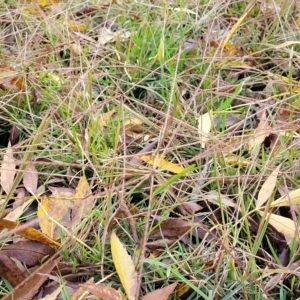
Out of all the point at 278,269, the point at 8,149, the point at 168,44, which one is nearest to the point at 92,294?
the point at 278,269

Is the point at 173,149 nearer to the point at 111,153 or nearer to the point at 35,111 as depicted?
the point at 111,153

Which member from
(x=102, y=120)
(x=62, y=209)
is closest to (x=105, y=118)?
(x=102, y=120)

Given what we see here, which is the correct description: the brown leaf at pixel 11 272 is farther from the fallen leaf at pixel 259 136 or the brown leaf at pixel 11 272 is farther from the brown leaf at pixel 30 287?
the fallen leaf at pixel 259 136

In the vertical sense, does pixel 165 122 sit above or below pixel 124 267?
above

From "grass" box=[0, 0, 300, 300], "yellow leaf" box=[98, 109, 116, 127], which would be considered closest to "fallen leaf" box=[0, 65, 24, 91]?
"grass" box=[0, 0, 300, 300]

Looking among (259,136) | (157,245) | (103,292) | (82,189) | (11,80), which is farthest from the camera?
(11,80)

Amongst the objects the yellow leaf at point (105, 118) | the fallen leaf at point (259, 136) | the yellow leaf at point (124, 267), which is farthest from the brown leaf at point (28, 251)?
the fallen leaf at point (259, 136)

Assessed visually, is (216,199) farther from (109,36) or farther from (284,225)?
(109,36)
